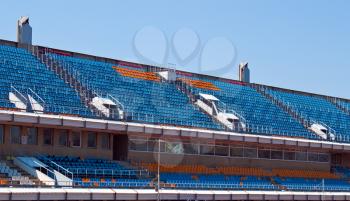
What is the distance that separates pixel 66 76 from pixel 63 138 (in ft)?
20.9

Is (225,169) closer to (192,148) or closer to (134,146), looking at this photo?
(192,148)

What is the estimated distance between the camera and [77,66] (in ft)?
171

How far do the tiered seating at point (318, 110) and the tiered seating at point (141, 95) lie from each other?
47.9 ft

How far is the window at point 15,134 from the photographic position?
136 ft

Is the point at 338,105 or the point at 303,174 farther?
the point at 338,105

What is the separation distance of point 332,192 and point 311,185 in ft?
6.24

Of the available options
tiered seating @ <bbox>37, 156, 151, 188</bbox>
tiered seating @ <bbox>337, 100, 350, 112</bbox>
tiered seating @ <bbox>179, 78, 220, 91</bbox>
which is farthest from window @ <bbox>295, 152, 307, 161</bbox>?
tiered seating @ <bbox>37, 156, 151, 188</bbox>

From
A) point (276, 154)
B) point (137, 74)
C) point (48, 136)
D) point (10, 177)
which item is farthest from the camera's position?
point (276, 154)

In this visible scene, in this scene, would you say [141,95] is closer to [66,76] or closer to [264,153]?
[66,76]

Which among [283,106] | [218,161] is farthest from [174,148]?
[283,106]

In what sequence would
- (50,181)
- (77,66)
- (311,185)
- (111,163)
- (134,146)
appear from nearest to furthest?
(50,181) < (111,163) < (134,146) < (77,66) < (311,185)

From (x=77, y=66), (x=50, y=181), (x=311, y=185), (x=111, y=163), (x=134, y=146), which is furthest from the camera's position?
(x=311, y=185)

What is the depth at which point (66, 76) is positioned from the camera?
162ft

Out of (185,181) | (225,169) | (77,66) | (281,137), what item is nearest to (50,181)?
(185,181)
